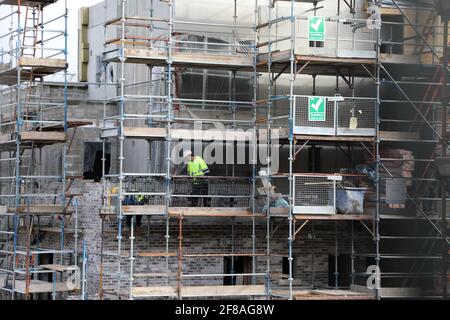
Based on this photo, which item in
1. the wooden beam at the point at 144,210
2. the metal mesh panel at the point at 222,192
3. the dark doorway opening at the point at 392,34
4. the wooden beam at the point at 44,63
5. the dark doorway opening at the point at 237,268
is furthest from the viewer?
the dark doorway opening at the point at 237,268

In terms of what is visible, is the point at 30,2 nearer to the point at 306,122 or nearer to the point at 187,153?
the point at 187,153

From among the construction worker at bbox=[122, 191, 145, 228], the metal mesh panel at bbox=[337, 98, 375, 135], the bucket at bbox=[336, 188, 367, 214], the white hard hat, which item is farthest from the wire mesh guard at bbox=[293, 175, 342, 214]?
the construction worker at bbox=[122, 191, 145, 228]

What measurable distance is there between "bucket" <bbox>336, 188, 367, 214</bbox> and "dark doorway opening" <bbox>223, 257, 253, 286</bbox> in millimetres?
2646

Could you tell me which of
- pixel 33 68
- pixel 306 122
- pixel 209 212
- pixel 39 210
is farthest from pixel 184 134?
pixel 33 68

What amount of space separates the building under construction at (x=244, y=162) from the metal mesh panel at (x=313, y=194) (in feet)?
0.10

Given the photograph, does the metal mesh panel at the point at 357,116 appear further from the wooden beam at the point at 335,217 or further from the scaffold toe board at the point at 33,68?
the scaffold toe board at the point at 33,68

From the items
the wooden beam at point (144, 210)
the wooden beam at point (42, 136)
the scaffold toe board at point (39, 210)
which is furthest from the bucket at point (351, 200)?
the wooden beam at point (42, 136)

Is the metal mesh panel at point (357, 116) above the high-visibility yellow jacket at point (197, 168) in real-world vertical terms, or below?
above

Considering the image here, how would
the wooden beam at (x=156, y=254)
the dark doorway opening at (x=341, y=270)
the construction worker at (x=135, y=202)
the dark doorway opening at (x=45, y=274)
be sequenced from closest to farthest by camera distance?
the wooden beam at (x=156, y=254) < the construction worker at (x=135, y=202) < the dark doorway opening at (x=341, y=270) < the dark doorway opening at (x=45, y=274)

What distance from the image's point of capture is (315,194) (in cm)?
1942

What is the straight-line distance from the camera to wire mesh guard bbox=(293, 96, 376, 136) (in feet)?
63.8

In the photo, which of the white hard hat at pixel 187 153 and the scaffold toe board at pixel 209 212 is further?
the white hard hat at pixel 187 153

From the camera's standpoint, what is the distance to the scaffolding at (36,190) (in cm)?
2053

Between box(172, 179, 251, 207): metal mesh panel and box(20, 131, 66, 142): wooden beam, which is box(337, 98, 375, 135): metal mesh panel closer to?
box(172, 179, 251, 207): metal mesh panel
